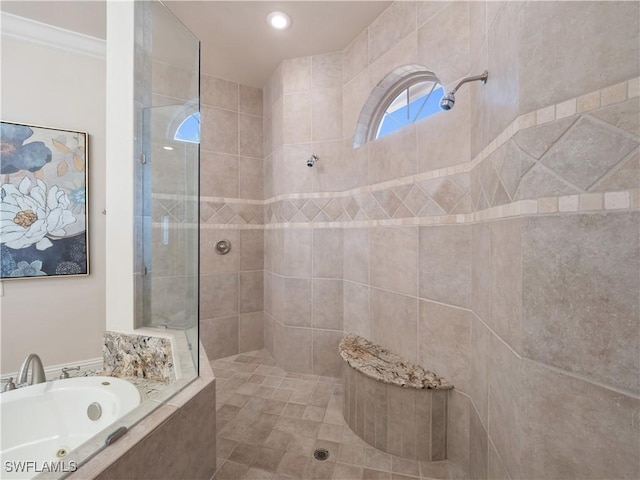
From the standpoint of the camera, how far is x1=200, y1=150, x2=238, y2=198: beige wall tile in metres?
2.61

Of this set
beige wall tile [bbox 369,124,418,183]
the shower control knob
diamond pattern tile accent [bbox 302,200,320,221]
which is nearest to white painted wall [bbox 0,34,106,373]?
the shower control knob

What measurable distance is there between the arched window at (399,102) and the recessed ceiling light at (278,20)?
0.80 m

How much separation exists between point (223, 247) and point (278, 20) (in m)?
1.93

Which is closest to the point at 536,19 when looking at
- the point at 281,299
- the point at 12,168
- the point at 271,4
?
the point at 271,4

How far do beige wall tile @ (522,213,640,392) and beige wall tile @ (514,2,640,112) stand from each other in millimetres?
344

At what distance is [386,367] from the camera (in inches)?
63.6

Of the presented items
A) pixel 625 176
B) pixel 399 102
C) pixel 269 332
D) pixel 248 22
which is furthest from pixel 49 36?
pixel 625 176

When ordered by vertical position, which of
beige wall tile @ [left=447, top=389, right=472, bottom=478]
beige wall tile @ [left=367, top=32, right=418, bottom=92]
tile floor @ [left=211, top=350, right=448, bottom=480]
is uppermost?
beige wall tile @ [left=367, top=32, right=418, bottom=92]

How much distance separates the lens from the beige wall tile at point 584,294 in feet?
2.04

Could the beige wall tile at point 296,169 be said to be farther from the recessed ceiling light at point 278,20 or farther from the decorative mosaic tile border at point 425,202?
the recessed ceiling light at point 278,20

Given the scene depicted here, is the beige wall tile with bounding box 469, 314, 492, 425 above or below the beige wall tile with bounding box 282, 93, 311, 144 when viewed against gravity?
below

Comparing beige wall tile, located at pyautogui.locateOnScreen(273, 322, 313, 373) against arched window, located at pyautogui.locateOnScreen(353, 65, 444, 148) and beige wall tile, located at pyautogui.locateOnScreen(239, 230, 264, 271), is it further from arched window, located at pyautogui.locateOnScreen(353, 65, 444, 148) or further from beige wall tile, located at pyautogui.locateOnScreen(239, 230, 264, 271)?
arched window, located at pyautogui.locateOnScreen(353, 65, 444, 148)

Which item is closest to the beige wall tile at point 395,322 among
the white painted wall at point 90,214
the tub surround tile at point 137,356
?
the tub surround tile at point 137,356

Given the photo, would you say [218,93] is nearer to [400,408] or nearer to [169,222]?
[169,222]
